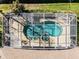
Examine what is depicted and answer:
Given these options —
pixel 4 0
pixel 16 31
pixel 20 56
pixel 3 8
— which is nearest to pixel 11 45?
pixel 16 31

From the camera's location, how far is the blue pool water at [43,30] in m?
31.6

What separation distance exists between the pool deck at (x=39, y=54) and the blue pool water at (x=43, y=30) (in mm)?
1479

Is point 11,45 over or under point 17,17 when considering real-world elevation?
under

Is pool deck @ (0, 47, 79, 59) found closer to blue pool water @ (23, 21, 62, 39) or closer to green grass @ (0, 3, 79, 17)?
blue pool water @ (23, 21, 62, 39)

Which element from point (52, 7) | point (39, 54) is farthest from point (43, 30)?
point (52, 7)

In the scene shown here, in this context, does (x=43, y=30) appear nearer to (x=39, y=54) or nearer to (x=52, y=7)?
(x=39, y=54)

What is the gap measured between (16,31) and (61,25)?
3306mm

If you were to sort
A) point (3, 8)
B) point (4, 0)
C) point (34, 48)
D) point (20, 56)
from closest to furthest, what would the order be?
point (20, 56), point (34, 48), point (3, 8), point (4, 0)

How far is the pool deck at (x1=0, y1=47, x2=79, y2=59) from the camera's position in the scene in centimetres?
2869

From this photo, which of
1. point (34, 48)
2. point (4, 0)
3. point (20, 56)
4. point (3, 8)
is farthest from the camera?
point (4, 0)

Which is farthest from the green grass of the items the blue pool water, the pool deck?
the pool deck

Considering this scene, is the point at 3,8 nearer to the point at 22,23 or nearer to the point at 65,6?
the point at 65,6

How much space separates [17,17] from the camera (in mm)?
31641

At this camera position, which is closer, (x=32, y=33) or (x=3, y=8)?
(x=32, y=33)
